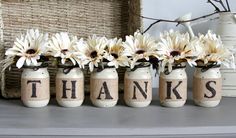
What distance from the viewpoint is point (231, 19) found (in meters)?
1.21

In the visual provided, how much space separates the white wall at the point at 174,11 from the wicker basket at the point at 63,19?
103mm

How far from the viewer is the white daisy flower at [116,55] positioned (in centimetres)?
103

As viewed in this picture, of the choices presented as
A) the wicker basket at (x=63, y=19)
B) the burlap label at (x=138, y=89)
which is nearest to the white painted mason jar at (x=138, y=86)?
the burlap label at (x=138, y=89)

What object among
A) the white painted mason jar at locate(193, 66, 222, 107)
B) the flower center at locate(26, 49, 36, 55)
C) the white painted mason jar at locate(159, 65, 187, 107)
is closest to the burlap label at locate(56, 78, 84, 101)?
the flower center at locate(26, 49, 36, 55)

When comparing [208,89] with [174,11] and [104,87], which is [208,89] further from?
[174,11]

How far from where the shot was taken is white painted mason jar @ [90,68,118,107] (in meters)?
1.05

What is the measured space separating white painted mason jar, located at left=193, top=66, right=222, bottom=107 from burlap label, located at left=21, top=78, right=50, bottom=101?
0.44 m

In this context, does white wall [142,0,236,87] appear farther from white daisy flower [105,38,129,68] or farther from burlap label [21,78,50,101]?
burlap label [21,78,50,101]

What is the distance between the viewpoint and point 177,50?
3.47ft

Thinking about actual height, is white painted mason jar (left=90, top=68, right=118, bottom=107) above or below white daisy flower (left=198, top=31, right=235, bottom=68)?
below

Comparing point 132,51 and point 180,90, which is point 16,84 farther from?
point 180,90

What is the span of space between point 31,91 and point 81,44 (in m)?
0.19

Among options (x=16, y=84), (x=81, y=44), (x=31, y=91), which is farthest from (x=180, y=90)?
(x=16, y=84)

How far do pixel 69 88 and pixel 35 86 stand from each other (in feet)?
0.31
